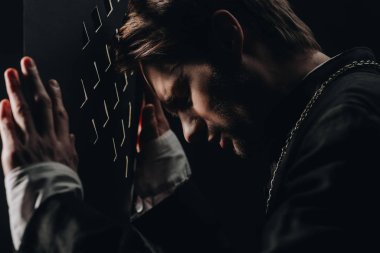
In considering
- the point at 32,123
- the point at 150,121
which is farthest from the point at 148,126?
the point at 32,123

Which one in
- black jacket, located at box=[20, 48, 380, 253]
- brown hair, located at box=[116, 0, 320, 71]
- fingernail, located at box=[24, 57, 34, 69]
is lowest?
black jacket, located at box=[20, 48, 380, 253]

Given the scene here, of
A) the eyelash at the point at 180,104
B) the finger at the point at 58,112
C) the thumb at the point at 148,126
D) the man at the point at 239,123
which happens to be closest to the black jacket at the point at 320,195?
the man at the point at 239,123

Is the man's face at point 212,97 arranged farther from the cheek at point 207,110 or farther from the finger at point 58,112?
the finger at point 58,112

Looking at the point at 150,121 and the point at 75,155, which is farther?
the point at 150,121

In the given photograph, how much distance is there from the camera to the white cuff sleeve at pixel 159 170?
115cm

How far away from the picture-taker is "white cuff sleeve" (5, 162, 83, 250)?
775 millimetres

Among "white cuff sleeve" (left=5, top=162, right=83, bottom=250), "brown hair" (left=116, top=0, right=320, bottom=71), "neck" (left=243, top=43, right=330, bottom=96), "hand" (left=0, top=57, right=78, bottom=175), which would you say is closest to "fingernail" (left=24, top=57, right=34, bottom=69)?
"hand" (left=0, top=57, right=78, bottom=175)

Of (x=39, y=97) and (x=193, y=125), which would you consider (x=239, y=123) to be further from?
(x=39, y=97)

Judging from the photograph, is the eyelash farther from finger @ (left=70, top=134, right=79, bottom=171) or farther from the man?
finger @ (left=70, top=134, right=79, bottom=171)

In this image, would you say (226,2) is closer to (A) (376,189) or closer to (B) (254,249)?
(A) (376,189)

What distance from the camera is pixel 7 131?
2.62 feet

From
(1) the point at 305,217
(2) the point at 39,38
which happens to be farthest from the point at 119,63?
(1) the point at 305,217

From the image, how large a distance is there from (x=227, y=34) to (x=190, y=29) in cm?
8

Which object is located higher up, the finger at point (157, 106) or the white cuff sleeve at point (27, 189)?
the white cuff sleeve at point (27, 189)
